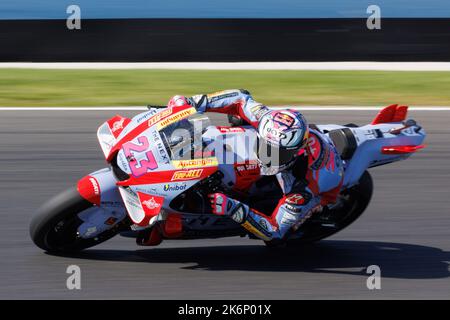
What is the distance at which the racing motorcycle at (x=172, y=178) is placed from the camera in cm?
505

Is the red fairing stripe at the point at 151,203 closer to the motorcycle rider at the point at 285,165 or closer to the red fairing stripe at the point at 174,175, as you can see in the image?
the red fairing stripe at the point at 174,175

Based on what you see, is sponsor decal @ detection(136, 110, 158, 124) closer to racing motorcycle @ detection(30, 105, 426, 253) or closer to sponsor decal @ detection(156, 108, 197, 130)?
racing motorcycle @ detection(30, 105, 426, 253)

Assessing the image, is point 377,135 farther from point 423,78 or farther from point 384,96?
point 423,78

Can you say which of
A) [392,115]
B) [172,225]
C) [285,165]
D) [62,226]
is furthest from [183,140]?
[392,115]

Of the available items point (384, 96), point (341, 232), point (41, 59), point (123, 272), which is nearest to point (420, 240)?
point (341, 232)

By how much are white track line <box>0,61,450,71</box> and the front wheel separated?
22.0 ft

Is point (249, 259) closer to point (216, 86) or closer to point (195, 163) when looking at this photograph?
point (195, 163)

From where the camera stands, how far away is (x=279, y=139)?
496 cm

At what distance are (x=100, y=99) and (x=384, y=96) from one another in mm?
3579

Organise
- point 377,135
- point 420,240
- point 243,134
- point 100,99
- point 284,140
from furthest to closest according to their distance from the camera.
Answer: point 100,99 < point 420,240 < point 377,135 < point 243,134 < point 284,140

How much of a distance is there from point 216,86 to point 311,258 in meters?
5.51

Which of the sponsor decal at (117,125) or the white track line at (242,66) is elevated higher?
the white track line at (242,66)

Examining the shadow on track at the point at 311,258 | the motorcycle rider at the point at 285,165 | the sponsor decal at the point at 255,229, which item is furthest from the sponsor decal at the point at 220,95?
the shadow on track at the point at 311,258
